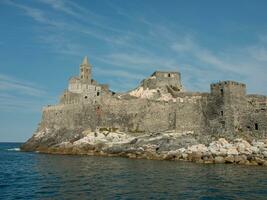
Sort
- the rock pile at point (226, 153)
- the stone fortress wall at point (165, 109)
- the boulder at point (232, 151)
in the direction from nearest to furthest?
the rock pile at point (226, 153) → the boulder at point (232, 151) → the stone fortress wall at point (165, 109)

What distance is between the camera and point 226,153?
38438 millimetres

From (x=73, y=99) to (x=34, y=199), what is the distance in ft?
135

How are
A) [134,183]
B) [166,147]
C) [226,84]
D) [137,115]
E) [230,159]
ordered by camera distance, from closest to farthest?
[134,183], [230,159], [166,147], [226,84], [137,115]

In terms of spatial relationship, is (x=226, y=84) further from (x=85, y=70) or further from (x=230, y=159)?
(x=85, y=70)

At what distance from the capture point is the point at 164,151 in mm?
41469

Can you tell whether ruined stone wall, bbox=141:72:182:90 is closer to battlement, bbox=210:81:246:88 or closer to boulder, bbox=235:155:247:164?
battlement, bbox=210:81:246:88

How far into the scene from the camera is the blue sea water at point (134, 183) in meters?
20.1

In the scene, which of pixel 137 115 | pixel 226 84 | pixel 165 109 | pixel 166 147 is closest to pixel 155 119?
pixel 165 109

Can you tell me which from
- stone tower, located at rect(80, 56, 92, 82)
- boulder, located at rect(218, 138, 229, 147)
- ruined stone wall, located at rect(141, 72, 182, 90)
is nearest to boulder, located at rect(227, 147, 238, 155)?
boulder, located at rect(218, 138, 229, 147)

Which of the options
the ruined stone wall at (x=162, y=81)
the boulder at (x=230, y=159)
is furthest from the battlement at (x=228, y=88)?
the ruined stone wall at (x=162, y=81)

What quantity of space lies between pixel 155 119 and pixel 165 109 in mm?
1704

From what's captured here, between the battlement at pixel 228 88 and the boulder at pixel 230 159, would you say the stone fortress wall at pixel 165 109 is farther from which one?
the boulder at pixel 230 159

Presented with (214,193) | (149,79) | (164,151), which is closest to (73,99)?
(149,79)

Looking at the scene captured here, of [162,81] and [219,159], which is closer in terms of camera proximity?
[219,159]
